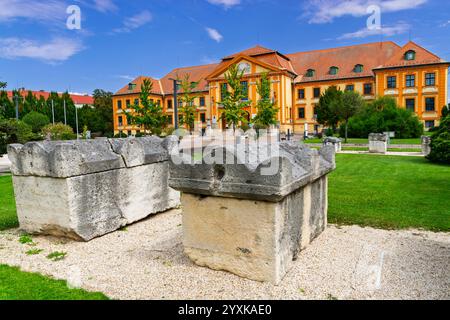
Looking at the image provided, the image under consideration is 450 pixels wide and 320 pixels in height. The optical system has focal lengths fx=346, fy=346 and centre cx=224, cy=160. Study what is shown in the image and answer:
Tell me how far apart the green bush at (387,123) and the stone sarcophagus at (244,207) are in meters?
28.8

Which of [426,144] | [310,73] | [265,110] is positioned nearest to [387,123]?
[265,110]

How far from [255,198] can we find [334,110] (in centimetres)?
2975

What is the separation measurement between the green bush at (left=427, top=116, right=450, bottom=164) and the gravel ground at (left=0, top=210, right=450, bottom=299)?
32.1 feet

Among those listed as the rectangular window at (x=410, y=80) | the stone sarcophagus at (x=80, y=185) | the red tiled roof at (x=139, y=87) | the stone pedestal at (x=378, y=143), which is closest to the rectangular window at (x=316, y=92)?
the rectangular window at (x=410, y=80)

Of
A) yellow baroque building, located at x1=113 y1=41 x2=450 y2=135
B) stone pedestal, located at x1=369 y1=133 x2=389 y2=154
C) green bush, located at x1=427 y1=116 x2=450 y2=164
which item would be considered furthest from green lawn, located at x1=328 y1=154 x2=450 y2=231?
yellow baroque building, located at x1=113 y1=41 x2=450 y2=135

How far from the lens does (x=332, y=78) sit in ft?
145

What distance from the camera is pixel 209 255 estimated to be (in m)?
3.83

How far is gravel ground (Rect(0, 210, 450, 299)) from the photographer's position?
10.8ft

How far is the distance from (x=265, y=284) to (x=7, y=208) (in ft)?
21.5

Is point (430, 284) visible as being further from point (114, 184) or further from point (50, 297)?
point (114, 184)

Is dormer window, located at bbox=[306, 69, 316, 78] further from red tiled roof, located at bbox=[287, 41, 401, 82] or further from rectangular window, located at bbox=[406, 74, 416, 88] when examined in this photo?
rectangular window, located at bbox=[406, 74, 416, 88]

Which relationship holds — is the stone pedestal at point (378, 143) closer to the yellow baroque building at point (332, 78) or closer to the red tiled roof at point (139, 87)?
the yellow baroque building at point (332, 78)

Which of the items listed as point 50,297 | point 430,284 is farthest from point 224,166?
point 430,284

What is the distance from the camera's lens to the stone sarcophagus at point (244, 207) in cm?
334
